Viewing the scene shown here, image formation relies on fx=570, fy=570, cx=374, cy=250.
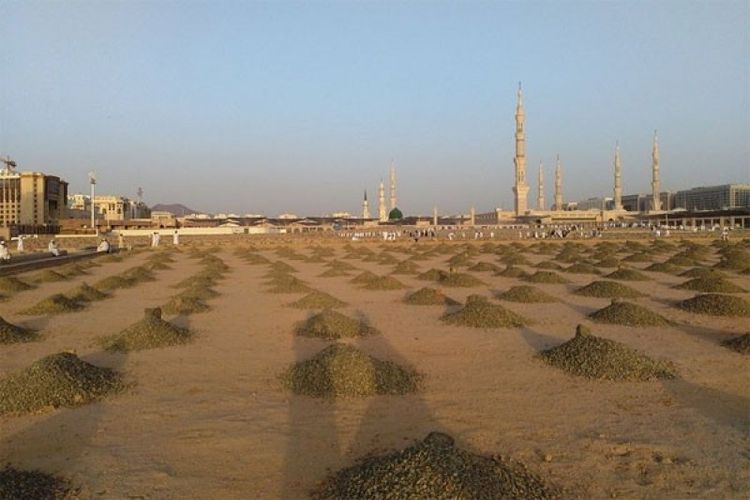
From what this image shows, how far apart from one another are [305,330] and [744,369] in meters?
8.15

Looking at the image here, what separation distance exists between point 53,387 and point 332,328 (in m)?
5.73

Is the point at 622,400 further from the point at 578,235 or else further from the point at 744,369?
the point at 578,235

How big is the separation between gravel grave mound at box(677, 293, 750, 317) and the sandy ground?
4.62 feet

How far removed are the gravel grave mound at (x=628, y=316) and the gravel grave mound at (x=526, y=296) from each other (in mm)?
3217

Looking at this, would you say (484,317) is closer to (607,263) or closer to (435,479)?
(435,479)

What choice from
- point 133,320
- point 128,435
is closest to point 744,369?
point 128,435

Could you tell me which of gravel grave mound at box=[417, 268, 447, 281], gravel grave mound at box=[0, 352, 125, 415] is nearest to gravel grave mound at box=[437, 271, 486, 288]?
gravel grave mound at box=[417, 268, 447, 281]

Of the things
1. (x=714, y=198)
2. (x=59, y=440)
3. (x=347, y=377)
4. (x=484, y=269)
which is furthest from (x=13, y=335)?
(x=714, y=198)

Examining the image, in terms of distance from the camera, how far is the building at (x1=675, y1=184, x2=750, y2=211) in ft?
463

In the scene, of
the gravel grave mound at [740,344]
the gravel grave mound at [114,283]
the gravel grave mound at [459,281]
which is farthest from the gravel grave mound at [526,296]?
the gravel grave mound at [114,283]

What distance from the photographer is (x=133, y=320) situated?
14414mm

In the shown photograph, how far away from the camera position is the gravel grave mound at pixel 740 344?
407 inches

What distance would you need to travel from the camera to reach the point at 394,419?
6.93 meters

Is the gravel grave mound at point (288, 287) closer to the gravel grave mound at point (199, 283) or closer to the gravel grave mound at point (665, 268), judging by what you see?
the gravel grave mound at point (199, 283)
